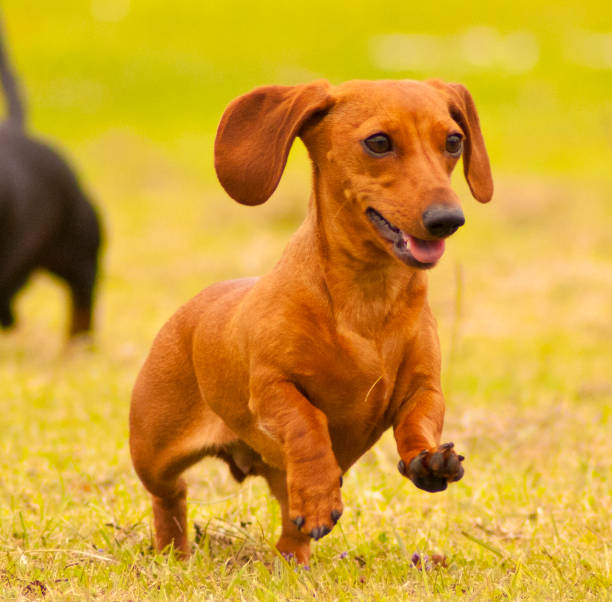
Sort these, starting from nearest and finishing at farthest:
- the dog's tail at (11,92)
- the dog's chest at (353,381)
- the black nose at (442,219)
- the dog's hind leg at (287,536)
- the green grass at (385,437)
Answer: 1. the black nose at (442,219)
2. the dog's chest at (353,381)
3. the green grass at (385,437)
4. the dog's hind leg at (287,536)
5. the dog's tail at (11,92)

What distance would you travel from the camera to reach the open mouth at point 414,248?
8.68ft

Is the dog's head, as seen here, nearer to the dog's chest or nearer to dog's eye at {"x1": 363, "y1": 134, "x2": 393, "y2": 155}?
dog's eye at {"x1": 363, "y1": 134, "x2": 393, "y2": 155}

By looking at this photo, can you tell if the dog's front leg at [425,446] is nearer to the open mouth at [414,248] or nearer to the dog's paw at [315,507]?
the dog's paw at [315,507]

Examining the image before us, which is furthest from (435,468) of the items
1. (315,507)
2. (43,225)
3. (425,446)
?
(43,225)

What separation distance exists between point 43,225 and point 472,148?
4.34 meters

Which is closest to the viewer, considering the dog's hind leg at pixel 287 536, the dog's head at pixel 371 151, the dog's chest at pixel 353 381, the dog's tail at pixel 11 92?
the dog's head at pixel 371 151

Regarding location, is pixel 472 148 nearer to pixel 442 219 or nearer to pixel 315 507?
pixel 442 219

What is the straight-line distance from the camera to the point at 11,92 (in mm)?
7594

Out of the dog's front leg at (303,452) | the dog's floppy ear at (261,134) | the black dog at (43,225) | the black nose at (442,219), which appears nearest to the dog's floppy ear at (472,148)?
the dog's floppy ear at (261,134)

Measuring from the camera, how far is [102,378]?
19.3ft

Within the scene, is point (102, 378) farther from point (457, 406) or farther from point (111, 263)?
point (111, 263)

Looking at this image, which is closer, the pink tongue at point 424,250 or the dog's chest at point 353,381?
the pink tongue at point 424,250

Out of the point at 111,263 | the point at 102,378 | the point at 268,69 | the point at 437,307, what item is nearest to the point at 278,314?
the point at 102,378

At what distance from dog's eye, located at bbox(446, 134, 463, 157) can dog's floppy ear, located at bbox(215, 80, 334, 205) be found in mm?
296
